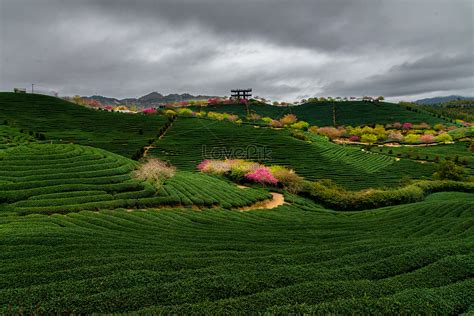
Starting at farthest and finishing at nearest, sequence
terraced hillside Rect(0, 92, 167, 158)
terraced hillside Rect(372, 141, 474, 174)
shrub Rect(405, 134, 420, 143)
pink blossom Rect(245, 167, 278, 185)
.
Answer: shrub Rect(405, 134, 420, 143)
terraced hillside Rect(372, 141, 474, 174)
terraced hillside Rect(0, 92, 167, 158)
pink blossom Rect(245, 167, 278, 185)

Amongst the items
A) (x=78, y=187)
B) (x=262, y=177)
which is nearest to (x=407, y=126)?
(x=262, y=177)

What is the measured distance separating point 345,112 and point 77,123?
12603 centimetres

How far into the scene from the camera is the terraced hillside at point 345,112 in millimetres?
127375

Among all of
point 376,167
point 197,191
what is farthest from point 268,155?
point 197,191

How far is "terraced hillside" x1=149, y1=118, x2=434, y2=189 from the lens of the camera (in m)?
50.4

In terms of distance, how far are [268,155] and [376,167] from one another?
23.2 m

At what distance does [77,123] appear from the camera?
69.9m

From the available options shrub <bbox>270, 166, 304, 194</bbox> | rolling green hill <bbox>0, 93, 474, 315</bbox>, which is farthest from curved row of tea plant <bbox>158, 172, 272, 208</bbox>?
shrub <bbox>270, 166, 304, 194</bbox>

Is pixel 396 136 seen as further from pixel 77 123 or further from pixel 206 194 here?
pixel 77 123

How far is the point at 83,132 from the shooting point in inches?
2510

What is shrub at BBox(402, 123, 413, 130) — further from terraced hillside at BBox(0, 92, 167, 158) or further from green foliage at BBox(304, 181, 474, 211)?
terraced hillside at BBox(0, 92, 167, 158)

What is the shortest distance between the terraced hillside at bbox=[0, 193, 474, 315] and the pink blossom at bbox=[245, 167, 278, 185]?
23164 millimetres

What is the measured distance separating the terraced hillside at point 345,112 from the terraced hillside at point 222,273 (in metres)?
122

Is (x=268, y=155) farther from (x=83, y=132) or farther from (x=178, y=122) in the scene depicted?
(x=83, y=132)
